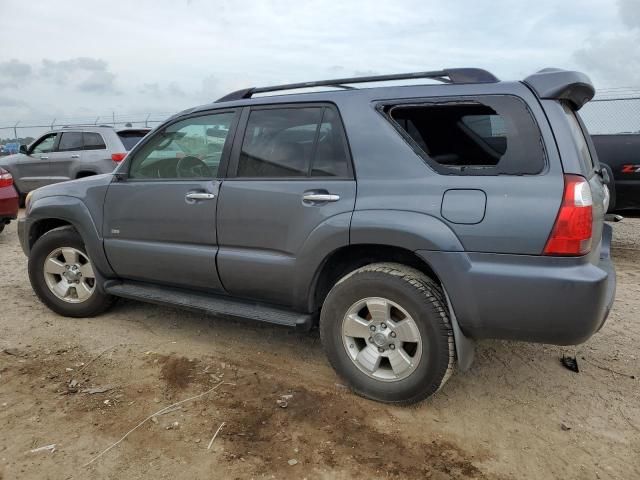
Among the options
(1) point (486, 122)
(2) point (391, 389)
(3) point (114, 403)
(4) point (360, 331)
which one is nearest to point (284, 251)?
(4) point (360, 331)

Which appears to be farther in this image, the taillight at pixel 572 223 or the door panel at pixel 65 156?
the door panel at pixel 65 156

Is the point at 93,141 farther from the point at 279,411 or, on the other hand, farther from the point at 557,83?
the point at 557,83

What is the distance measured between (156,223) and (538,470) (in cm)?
286

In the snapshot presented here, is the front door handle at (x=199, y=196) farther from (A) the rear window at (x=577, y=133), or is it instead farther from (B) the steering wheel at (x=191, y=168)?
(A) the rear window at (x=577, y=133)

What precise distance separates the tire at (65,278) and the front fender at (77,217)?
0.14 meters

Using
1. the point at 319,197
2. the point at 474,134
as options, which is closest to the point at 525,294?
the point at 319,197

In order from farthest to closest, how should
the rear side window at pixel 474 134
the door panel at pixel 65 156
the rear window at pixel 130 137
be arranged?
the rear window at pixel 130 137
the door panel at pixel 65 156
the rear side window at pixel 474 134

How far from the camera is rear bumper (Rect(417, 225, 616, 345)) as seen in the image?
2.50 metres

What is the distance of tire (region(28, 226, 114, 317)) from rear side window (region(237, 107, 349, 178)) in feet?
5.90

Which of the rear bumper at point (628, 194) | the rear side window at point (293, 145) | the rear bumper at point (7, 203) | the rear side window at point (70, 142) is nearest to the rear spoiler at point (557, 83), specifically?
the rear side window at point (293, 145)

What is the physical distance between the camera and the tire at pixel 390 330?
280cm

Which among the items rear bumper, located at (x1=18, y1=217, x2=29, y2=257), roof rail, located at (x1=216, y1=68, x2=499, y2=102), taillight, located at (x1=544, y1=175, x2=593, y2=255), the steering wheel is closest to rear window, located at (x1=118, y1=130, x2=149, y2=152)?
rear bumper, located at (x1=18, y1=217, x2=29, y2=257)

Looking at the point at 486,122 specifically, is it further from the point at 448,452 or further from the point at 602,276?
the point at 448,452

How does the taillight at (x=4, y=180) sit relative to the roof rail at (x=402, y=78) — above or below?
below
